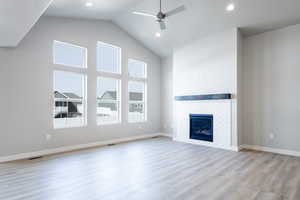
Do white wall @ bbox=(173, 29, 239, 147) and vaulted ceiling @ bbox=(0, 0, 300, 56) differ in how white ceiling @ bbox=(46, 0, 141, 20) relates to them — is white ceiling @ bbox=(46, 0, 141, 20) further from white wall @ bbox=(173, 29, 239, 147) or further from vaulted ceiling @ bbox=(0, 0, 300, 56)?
white wall @ bbox=(173, 29, 239, 147)

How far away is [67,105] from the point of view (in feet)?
18.1

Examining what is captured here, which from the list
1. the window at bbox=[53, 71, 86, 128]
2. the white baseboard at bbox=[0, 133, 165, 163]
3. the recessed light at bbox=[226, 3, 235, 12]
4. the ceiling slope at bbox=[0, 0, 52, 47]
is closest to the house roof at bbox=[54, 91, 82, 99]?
the window at bbox=[53, 71, 86, 128]

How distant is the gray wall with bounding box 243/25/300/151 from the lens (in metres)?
4.92

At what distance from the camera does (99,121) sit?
6145 millimetres

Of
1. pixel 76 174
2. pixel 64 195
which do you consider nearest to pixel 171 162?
pixel 76 174

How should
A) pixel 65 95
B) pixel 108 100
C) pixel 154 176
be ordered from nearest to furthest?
pixel 154 176
pixel 65 95
pixel 108 100

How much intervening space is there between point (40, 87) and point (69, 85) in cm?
81

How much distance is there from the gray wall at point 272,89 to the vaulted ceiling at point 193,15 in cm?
40

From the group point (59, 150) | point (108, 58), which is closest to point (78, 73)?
point (108, 58)

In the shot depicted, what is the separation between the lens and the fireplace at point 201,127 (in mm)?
5934

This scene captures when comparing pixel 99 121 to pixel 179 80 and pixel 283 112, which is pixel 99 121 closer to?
pixel 179 80

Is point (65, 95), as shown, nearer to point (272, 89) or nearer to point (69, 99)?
point (69, 99)

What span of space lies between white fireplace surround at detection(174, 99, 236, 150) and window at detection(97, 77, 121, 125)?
216 centimetres

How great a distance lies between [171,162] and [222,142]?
2.09 metres
